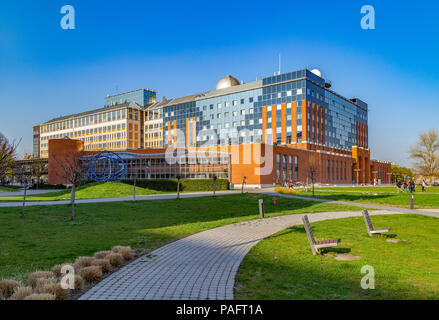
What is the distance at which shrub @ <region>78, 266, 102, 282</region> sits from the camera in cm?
639

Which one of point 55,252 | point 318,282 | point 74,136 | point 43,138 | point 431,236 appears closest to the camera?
point 318,282

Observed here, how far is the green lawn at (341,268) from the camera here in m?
5.71

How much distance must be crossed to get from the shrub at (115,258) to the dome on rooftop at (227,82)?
3196 inches

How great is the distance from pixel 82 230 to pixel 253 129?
215 feet

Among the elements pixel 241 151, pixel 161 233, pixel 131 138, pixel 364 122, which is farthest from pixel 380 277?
pixel 364 122

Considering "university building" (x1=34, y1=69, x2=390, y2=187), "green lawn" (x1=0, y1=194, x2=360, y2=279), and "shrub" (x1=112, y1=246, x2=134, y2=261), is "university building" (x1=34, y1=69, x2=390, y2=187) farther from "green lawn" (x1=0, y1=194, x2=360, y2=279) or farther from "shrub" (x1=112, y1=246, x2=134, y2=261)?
→ "shrub" (x1=112, y1=246, x2=134, y2=261)

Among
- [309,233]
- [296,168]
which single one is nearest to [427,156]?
[296,168]

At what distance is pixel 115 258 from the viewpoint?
25.0 feet

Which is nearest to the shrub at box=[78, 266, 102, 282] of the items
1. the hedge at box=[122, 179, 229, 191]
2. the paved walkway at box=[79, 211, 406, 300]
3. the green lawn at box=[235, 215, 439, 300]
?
the paved walkway at box=[79, 211, 406, 300]

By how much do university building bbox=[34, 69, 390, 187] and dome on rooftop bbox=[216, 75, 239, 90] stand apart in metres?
0.35
